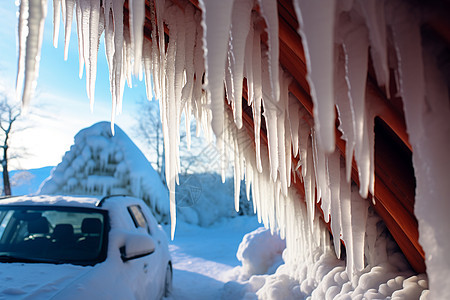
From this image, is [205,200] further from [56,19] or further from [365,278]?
[56,19]

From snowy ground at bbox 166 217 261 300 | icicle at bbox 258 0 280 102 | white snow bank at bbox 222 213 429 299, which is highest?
icicle at bbox 258 0 280 102

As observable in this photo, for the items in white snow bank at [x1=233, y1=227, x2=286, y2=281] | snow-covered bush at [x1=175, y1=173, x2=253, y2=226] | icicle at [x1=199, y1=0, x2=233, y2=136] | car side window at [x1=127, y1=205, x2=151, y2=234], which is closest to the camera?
icicle at [x1=199, y1=0, x2=233, y2=136]

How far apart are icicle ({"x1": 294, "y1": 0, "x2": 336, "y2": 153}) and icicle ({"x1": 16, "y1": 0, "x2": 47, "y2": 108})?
0.98m

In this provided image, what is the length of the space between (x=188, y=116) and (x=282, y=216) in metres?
1.95

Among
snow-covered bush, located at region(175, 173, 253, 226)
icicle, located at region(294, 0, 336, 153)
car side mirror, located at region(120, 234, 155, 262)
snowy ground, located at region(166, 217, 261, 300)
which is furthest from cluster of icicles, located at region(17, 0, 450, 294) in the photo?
snow-covered bush, located at region(175, 173, 253, 226)

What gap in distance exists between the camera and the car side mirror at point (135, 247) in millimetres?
2373

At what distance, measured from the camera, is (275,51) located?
945 mm

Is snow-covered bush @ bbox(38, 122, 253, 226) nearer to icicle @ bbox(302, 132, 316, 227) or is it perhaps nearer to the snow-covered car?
the snow-covered car

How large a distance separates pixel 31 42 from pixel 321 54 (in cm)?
108

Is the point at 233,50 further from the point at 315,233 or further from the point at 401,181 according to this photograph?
the point at 315,233

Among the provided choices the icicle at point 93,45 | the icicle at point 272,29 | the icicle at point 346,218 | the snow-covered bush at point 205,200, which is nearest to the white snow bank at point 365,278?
the icicle at point 346,218

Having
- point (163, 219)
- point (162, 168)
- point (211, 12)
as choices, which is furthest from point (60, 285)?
point (162, 168)

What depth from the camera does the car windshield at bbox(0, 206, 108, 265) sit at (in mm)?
2348

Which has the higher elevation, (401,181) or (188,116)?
(188,116)
